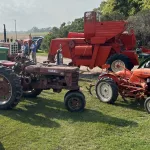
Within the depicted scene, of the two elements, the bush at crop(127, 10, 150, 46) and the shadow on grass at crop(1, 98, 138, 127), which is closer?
the shadow on grass at crop(1, 98, 138, 127)

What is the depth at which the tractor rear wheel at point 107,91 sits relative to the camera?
729cm

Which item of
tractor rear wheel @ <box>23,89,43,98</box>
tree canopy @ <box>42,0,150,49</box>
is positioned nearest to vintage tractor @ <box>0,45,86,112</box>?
tractor rear wheel @ <box>23,89,43,98</box>

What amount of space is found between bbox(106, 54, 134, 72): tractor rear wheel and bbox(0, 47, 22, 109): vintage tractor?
527 centimetres

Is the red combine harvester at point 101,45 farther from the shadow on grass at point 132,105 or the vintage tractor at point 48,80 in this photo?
the vintage tractor at point 48,80

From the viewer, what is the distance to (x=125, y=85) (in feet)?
24.3

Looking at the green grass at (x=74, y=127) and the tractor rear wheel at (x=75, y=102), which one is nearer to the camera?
the green grass at (x=74, y=127)

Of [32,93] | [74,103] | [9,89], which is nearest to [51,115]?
[74,103]

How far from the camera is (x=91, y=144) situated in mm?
4957

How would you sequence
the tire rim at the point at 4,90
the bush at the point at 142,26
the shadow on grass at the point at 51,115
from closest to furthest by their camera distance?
the shadow on grass at the point at 51,115 < the tire rim at the point at 4,90 < the bush at the point at 142,26

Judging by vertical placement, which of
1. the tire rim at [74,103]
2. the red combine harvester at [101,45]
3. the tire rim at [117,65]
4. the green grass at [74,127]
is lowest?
the green grass at [74,127]

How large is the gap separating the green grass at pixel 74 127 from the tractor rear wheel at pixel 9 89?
0.20 m

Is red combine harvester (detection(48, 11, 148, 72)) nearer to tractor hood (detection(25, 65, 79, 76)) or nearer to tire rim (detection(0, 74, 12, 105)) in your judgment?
tractor hood (detection(25, 65, 79, 76))

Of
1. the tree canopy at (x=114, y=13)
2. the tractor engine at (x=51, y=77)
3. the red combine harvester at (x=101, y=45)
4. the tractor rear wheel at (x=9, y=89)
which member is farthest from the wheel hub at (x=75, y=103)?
the tree canopy at (x=114, y=13)

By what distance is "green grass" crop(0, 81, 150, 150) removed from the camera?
4934 millimetres
